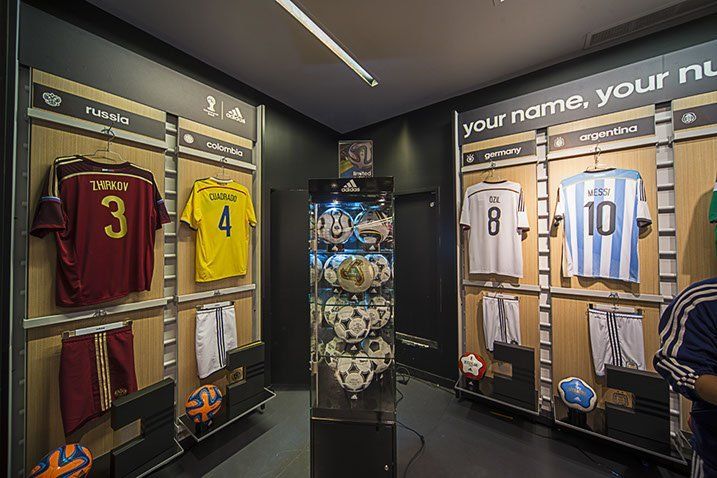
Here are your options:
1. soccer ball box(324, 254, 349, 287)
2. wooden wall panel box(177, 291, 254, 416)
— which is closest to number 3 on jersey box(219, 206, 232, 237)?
wooden wall panel box(177, 291, 254, 416)

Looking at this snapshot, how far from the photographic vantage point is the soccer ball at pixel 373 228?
6.25 feet

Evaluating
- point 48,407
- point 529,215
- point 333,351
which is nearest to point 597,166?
point 529,215

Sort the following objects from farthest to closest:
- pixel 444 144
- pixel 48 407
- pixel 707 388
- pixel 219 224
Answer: pixel 444 144 → pixel 219 224 → pixel 48 407 → pixel 707 388

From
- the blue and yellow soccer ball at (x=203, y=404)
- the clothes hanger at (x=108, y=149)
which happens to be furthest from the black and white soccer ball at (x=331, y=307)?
the clothes hanger at (x=108, y=149)

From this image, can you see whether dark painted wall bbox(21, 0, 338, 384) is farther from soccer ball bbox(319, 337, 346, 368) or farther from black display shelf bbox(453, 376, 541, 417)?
black display shelf bbox(453, 376, 541, 417)

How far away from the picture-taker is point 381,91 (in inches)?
124

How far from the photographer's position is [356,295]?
190 centimetres

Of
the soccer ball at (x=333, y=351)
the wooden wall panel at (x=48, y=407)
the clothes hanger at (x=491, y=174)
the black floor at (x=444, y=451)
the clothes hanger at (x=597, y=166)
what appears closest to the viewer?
the wooden wall panel at (x=48, y=407)

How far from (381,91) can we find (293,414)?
145 inches

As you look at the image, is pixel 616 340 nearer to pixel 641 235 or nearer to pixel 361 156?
pixel 641 235

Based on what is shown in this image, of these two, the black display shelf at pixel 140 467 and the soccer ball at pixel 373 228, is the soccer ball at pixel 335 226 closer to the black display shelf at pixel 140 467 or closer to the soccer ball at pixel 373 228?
the soccer ball at pixel 373 228

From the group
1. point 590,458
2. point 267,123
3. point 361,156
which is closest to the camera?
point 361,156

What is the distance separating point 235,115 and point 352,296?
2315mm

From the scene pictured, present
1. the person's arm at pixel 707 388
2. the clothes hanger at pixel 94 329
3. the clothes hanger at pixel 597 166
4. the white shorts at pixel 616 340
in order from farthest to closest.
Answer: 1. the clothes hanger at pixel 597 166
2. the white shorts at pixel 616 340
3. the clothes hanger at pixel 94 329
4. the person's arm at pixel 707 388
